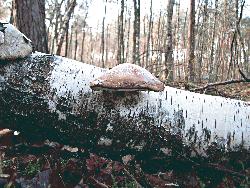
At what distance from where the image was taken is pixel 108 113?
2.17 metres

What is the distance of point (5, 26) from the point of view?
91.7 inches

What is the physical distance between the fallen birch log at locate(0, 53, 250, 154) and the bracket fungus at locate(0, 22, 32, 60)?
0.32 feet

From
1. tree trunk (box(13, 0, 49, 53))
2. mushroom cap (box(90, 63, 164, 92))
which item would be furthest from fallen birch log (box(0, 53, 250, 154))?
tree trunk (box(13, 0, 49, 53))

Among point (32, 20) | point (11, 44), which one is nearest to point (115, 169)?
point (11, 44)

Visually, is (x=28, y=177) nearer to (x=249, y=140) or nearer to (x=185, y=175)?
(x=185, y=175)

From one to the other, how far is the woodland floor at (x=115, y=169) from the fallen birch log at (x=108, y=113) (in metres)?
0.12

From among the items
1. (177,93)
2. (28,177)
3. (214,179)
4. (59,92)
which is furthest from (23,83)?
(214,179)

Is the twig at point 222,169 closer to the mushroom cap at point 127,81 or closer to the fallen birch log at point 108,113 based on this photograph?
the fallen birch log at point 108,113

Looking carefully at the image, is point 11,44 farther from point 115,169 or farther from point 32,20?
point 32,20

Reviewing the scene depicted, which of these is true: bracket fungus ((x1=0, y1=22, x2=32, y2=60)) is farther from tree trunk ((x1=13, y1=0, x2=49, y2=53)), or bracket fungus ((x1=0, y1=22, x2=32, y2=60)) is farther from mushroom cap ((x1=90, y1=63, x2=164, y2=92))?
tree trunk ((x1=13, y1=0, x2=49, y2=53))

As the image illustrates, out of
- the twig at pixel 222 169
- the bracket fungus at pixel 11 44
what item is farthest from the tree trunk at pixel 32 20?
the twig at pixel 222 169

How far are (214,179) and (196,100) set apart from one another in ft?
1.88

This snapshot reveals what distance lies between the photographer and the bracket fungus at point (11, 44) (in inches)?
88.7

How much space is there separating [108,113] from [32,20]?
2.00m
